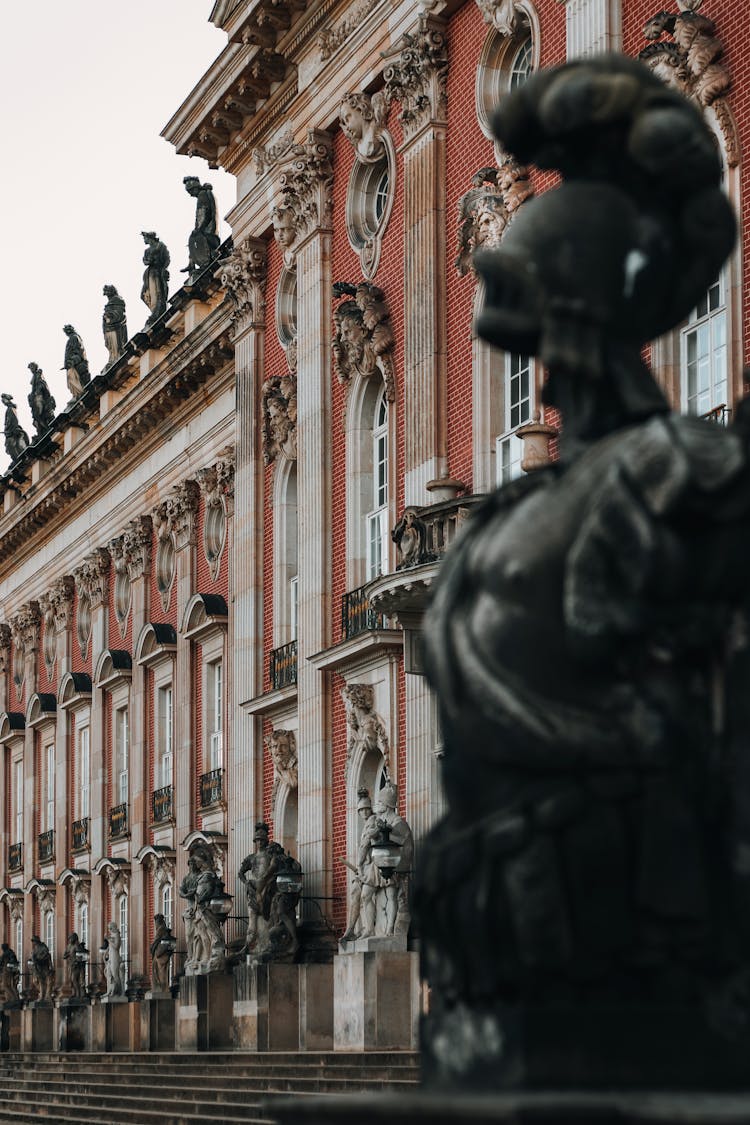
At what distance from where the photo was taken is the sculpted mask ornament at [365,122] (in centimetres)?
2795

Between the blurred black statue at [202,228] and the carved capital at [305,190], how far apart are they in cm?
1056

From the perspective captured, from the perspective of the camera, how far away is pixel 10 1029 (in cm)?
4450

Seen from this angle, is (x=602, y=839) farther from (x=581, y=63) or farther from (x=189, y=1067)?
(x=189, y=1067)

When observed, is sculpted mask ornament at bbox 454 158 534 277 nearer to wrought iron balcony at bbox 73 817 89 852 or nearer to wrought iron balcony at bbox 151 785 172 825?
wrought iron balcony at bbox 151 785 172 825

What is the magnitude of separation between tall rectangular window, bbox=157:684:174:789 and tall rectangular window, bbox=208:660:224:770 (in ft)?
7.68

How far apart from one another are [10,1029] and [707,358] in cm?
2884

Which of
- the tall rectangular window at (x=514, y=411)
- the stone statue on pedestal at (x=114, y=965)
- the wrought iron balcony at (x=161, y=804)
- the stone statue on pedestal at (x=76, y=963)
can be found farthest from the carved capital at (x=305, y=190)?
the stone statue on pedestal at (x=76, y=963)

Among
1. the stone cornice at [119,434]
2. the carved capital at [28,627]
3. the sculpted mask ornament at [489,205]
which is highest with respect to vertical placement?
the stone cornice at [119,434]

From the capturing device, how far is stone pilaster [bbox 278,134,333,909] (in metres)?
28.4

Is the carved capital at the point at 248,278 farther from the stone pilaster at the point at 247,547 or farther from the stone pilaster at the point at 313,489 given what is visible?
the stone pilaster at the point at 313,489

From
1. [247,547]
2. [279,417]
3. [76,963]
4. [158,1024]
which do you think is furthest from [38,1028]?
[279,417]

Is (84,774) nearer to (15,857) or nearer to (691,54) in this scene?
(15,857)

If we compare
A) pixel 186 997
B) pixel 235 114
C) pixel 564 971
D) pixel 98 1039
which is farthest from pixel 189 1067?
pixel 564 971

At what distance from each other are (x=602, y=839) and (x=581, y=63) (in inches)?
53.3
